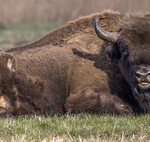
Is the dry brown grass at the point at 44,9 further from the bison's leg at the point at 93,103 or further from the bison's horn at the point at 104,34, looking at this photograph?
the bison's leg at the point at 93,103

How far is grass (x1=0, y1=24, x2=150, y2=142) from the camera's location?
7613mm

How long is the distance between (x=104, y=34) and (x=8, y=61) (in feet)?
4.49

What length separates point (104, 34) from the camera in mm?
9977

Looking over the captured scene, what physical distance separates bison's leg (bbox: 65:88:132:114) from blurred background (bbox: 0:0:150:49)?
17.1 meters

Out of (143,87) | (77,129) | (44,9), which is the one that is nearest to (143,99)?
(143,87)

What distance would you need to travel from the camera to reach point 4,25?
101ft

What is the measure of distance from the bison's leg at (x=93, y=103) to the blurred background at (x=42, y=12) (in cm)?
1711

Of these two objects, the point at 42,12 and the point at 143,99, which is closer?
the point at 143,99

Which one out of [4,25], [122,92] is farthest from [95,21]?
[4,25]

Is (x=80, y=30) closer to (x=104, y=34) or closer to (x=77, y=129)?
(x=104, y=34)

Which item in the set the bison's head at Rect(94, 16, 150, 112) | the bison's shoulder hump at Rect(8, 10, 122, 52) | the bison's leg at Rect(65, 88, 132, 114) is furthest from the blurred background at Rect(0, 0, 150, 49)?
the bison's leg at Rect(65, 88, 132, 114)

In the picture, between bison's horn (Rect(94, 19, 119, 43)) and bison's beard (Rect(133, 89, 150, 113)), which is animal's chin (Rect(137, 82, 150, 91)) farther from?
bison's horn (Rect(94, 19, 119, 43))

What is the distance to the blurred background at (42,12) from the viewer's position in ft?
89.9

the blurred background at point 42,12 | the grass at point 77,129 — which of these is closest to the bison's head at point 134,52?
the grass at point 77,129
